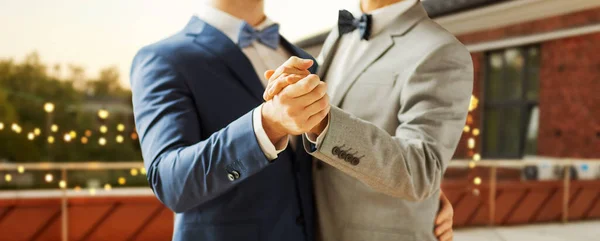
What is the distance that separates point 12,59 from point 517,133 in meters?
8.08

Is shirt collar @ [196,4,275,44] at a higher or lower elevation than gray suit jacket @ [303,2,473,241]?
higher

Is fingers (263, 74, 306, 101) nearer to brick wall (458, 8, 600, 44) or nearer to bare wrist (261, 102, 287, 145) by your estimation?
bare wrist (261, 102, 287, 145)

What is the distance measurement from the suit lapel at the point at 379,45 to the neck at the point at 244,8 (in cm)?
22

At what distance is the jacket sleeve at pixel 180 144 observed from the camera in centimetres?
81

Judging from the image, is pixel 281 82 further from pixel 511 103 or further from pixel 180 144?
pixel 511 103

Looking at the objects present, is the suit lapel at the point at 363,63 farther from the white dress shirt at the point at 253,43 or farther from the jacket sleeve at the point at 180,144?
the jacket sleeve at the point at 180,144

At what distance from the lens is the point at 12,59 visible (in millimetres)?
8250

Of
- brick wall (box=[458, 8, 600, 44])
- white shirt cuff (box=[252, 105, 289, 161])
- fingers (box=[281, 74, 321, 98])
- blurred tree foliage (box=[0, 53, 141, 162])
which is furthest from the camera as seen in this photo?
brick wall (box=[458, 8, 600, 44])

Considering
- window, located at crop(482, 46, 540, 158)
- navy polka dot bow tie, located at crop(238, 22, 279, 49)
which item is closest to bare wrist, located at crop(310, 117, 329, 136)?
navy polka dot bow tie, located at crop(238, 22, 279, 49)

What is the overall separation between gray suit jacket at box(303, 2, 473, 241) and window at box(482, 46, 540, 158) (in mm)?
8544

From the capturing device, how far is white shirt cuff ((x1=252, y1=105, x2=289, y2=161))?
78 cm

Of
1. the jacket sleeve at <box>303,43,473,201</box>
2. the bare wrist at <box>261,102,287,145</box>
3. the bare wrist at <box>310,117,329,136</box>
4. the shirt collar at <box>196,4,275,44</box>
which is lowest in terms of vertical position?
the jacket sleeve at <box>303,43,473,201</box>

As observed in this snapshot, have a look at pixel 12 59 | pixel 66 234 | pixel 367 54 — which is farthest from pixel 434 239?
pixel 12 59

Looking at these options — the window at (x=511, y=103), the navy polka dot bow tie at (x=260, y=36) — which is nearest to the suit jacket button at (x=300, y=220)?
the navy polka dot bow tie at (x=260, y=36)
